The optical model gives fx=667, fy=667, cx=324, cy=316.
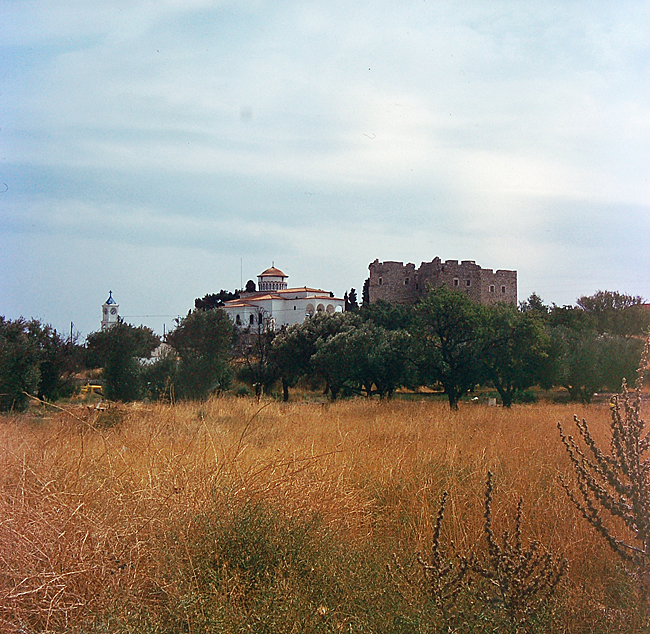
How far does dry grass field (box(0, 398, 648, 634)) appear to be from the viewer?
3.31m

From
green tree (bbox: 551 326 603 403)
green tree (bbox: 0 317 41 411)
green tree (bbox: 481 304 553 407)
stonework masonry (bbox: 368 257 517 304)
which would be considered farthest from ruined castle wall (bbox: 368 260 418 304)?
green tree (bbox: 0 317 41 411)

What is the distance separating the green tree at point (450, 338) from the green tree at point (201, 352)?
7.21 m

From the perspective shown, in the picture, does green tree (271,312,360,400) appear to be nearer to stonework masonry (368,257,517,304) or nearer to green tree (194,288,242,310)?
stonework masonry (368,257,517,304)

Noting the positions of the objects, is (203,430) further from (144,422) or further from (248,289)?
(248,289)

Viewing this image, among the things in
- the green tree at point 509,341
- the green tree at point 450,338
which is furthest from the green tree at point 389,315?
the green tree at point 450,338

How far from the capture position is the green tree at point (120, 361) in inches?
833

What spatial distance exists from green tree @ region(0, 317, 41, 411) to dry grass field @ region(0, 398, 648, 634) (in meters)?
10.5

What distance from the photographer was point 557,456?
7.61 meters

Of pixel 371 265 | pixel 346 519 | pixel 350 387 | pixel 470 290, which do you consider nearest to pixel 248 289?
pixel 371 265

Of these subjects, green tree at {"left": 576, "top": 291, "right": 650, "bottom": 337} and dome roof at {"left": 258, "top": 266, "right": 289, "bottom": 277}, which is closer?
A: green tree at {"left": 576, "top": 291, "right": 650, "bottom": 337}

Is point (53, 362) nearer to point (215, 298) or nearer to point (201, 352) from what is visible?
point (201, 352)

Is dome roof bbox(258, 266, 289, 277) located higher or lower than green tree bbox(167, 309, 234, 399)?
higher

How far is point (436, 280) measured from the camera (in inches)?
2055

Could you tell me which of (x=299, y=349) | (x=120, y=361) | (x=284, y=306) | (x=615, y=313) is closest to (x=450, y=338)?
(x=299, y=349)
